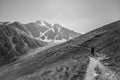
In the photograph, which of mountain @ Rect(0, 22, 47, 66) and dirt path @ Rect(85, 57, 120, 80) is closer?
dirt path @ Rect(85, 57, 120, 80)

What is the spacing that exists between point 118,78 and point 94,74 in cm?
411

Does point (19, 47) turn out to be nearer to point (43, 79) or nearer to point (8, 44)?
point (8, 44)

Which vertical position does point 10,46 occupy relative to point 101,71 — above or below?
above

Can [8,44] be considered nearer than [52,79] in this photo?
No

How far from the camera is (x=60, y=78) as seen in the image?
78.9ft

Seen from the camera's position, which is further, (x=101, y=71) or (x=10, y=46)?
(x=10, y=46)

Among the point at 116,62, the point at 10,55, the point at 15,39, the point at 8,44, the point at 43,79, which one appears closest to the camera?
the point at 116,62

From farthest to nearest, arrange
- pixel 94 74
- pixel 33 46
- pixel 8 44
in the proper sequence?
pixel 33 46 → pixel 8 44 → pixel 94 74

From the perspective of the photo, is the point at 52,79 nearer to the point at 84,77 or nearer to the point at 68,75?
the point at 68,75

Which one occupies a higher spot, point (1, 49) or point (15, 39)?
point (15, 39)

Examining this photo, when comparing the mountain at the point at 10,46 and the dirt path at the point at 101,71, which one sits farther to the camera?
the mountain at the point at 10,46

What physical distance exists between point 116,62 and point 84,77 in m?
7.25

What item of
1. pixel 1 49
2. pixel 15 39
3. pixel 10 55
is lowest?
pixel 10 55

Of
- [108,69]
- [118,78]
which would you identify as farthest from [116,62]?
[118,78]
